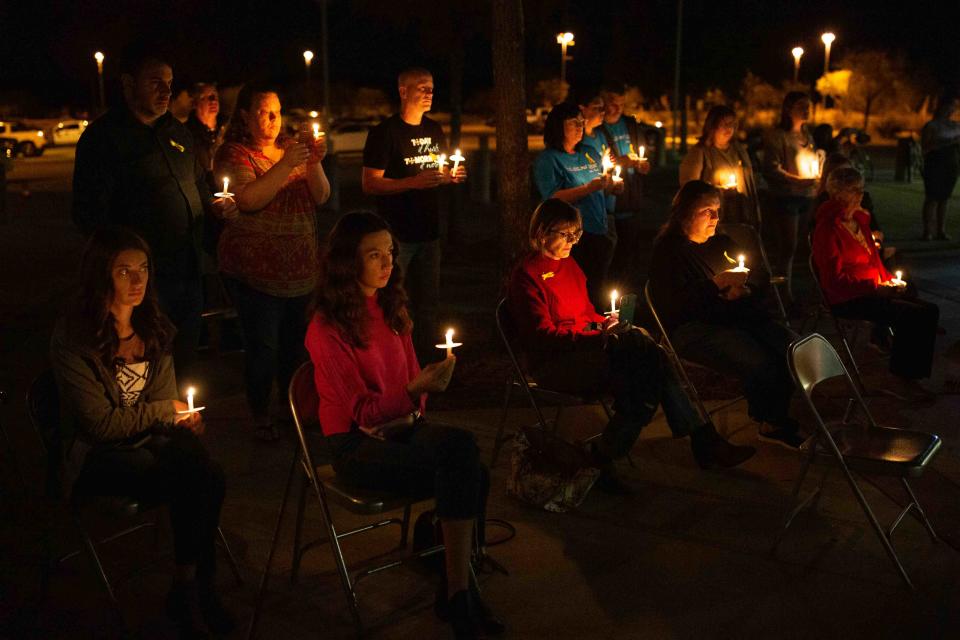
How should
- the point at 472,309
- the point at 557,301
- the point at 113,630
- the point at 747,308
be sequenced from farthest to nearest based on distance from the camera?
the point at 472,309, the point at 747,308, the point at 557,301, the point at 113,630

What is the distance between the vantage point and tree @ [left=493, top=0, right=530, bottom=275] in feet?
27.4

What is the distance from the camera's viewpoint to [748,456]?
19.9ft

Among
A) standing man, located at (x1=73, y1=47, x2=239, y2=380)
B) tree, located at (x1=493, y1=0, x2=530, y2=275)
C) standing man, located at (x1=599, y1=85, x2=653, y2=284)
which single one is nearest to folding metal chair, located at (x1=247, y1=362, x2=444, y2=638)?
standing man, located at (x1=73, y1=47, x2=239, y2=380)

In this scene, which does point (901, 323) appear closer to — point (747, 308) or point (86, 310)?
point (747, 308)

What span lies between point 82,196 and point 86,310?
4.27ft

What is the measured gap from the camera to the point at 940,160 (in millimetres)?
13797

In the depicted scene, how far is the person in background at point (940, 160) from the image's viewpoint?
13.8 meters

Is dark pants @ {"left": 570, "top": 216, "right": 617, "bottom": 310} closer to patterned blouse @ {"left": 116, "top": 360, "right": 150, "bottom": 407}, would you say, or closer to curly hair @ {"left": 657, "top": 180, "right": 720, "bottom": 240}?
curly hair @ {"left": 657, "top": 180, "right": 720, "bottom": 240}

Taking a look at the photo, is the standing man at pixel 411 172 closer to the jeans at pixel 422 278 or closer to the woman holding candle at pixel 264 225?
the jeans at pixel 422 278

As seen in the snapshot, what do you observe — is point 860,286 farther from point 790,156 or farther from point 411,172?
point 790,156

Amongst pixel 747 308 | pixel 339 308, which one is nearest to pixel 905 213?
pixel 747 308

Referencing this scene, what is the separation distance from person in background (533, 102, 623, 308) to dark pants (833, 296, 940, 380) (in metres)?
1.80

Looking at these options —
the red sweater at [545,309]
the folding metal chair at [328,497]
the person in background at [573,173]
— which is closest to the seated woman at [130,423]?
the folding metal chair at [328,497]

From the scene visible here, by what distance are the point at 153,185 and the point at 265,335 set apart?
3.51 ft
